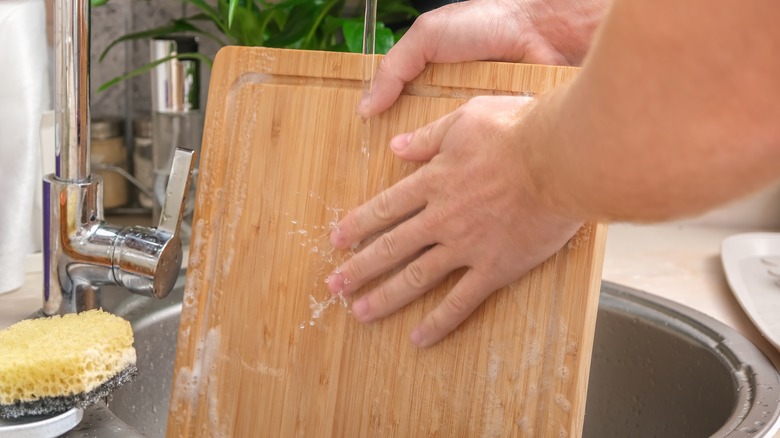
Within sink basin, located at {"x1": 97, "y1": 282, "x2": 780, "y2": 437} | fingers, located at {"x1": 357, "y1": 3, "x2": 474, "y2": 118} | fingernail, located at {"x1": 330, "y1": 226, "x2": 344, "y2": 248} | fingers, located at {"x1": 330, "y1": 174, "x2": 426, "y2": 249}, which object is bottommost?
sink basin, located at {"x1": 97, "y1": 282, "x2": 780, "y2": 437}

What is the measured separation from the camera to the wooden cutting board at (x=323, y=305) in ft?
2.16

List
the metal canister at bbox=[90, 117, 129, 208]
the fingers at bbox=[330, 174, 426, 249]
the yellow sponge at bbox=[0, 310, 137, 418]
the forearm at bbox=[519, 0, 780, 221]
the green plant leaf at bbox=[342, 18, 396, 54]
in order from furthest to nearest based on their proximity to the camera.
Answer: the metal canister at bbox=[90, 117, 129, 208]
the green plant leaf at bbox=[342, 18, 396, 54]
the fingers at bbox=[330, 174, 426, 249]
the yellow sponge at bbox=[0, 310, 137, 418]
the forearm at bbox=[519, 0, 780, 221]

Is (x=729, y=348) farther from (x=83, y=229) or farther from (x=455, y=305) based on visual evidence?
(x=83, y=229)

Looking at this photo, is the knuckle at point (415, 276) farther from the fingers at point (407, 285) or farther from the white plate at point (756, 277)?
the white plate at point (756, 277)

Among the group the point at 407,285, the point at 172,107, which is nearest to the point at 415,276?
the point at 407,285

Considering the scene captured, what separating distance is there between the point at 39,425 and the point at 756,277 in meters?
0.85

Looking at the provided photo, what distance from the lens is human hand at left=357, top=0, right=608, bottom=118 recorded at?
67cm

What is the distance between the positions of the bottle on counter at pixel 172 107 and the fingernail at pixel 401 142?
0.45 meters

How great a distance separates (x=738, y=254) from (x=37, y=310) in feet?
2.88

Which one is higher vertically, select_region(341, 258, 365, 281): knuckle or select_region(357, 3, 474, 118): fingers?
select_region(357, 3, 474, 118): fingers

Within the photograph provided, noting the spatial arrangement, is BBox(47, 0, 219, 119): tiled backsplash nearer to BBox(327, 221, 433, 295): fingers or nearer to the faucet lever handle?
the faucet lever handle

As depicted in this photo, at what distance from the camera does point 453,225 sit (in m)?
0.63

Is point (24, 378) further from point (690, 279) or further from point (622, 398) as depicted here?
point (690, 279)

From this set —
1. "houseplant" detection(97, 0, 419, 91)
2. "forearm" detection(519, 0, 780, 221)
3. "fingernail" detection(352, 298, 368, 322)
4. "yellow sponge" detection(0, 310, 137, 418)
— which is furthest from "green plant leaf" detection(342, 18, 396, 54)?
"forearm" detection(519, 0, 780, 221)
